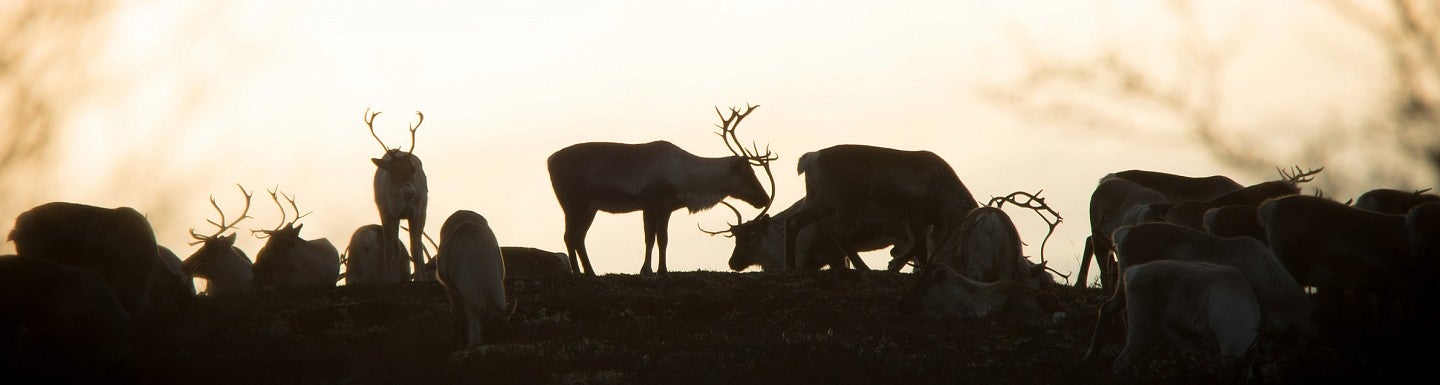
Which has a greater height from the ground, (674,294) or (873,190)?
(873,190)

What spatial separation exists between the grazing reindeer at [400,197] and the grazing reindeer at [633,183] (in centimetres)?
212

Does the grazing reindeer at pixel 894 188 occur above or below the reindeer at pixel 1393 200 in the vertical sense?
above

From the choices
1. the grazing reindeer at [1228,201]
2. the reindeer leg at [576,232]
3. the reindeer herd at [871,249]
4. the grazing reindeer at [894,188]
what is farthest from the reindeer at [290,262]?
the grazing reindeer at [1228,201]

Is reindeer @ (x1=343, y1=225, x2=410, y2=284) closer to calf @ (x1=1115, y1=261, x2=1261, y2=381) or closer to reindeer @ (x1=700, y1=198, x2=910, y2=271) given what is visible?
reindeer @ (x1=700, y1=198, x2=910, y2=271)

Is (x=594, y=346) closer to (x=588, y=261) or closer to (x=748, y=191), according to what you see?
(x=588, y=261)

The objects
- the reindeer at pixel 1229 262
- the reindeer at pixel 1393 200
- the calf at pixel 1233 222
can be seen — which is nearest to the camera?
the reindeer at pixel 1229 262

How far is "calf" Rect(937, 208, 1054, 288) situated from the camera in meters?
20.5

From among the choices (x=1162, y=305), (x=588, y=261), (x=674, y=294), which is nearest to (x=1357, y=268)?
(x=1162, y=305)

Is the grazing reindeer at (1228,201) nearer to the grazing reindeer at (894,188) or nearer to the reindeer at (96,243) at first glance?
the grazing reindeer at (894,188)

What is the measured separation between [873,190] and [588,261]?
440cm

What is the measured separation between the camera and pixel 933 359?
13.9m

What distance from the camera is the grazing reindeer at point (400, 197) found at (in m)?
22.3

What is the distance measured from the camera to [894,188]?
21781mm

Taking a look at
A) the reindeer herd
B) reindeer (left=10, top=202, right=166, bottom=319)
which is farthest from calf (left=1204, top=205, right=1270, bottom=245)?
reindeer (left=10, top=202, right=166, bottom=319)
